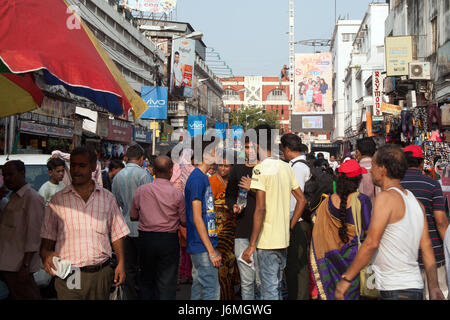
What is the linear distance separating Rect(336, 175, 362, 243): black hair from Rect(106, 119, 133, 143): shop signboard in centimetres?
2279

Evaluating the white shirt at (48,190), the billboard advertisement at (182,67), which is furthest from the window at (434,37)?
the billboard advertisement at (182,67)

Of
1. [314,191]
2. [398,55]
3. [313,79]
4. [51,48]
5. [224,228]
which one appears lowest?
[224,228]

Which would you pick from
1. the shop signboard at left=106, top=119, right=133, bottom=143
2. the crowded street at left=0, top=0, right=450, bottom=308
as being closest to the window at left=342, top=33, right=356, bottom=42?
the shop signboard at left=106, top=119, right=133, bottom=143

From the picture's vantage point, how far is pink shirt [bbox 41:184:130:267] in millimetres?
3803

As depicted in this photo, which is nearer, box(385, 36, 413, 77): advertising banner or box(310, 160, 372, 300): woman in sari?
box(310, 160, 372, 300): woman in sari

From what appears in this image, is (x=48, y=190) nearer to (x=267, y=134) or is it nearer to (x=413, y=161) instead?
(x=267, y=134)

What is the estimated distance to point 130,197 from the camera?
6.46 meters

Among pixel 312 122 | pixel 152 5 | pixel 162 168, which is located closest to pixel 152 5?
pixel 152 5

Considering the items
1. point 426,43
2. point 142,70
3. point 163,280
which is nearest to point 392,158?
point 163,280

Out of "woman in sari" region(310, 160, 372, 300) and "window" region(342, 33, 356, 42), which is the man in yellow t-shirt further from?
"window" region(342, 33, 356, 42)

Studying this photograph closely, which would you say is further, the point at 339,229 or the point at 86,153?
the point at 339,229

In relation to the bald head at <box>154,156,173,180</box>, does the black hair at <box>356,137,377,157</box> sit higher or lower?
higher

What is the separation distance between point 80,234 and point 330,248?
2528mm

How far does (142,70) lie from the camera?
41688 mm
